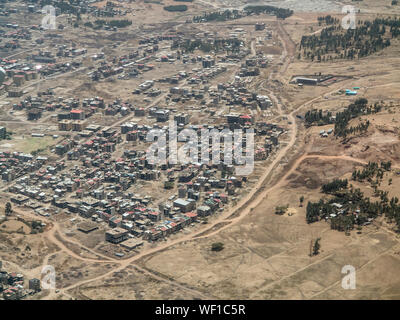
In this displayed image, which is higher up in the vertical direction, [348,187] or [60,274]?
[348,187]

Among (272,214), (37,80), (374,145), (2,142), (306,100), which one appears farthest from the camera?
(37,80)

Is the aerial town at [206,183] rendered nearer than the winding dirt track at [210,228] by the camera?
Yes

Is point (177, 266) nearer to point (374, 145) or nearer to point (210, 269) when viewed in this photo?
point (210, 269)

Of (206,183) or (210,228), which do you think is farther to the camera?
(206,183)

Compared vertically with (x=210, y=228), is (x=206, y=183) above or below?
above

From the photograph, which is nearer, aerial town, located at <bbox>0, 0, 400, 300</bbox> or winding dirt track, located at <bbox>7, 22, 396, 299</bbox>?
aerial town, located at <bbox>0, 0, 400, 300</bbox>

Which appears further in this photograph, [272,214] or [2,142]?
[2,142]

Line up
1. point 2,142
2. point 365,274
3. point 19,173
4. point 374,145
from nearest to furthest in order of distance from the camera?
point 365,274, point 374,145, point 19,173, point 2,142

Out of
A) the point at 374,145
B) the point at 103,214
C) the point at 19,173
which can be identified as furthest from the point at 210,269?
the point at 19,173
